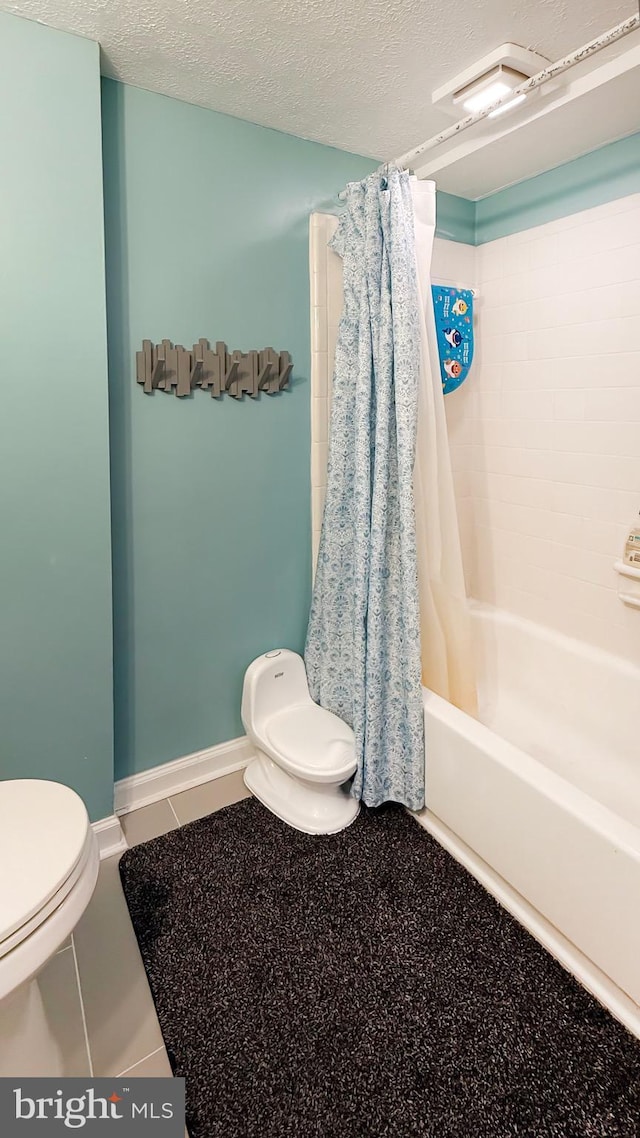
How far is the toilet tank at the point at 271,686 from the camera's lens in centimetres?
211

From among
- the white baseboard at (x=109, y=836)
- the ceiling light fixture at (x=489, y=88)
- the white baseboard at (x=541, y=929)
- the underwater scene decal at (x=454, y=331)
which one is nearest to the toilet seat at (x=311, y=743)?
the white baseboard at (x=541, y=929)

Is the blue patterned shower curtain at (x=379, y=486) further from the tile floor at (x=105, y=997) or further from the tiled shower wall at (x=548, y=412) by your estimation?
the tile floor at (x=105, y=997)

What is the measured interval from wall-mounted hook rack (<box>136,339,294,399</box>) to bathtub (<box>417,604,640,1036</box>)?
126cm

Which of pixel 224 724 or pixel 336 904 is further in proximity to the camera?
pixel 224 724

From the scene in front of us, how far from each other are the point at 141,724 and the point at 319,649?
712mm

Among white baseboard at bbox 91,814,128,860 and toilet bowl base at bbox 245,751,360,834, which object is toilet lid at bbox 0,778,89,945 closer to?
white baseboard at bbox 91,814,128,860

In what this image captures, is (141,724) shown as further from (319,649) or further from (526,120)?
(526,120)

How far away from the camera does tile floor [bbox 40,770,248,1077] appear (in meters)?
1.24

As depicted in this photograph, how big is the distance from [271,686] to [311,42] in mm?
1975

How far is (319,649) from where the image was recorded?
86.2 inches

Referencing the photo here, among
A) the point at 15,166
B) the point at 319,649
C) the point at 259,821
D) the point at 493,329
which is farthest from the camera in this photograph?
the point at 493,329

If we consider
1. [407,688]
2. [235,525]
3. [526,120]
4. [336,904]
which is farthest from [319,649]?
[526,120]

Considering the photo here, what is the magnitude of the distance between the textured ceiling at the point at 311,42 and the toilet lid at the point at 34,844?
1873 millimetres

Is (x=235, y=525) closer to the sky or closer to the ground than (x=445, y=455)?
closer to the ground
